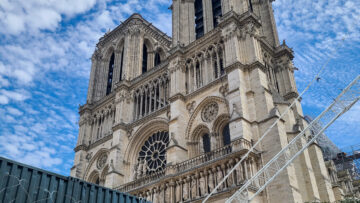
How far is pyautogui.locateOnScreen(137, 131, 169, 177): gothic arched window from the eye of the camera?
89.0 ft

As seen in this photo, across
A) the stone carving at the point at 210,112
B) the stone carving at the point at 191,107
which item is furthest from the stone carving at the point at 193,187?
the stone carving at the point at 191,107

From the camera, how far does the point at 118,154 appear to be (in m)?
28.9

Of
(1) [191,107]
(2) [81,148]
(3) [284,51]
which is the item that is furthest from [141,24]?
(3) [284,51]

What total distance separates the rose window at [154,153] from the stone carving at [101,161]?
4427 millimetres

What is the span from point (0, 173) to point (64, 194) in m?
2.54

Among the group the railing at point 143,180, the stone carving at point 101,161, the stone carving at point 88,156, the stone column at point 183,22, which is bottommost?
the railing at point 143,180

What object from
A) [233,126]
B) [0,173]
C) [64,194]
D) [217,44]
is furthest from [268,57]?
[0,173]

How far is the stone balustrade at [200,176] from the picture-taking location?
1953 cm

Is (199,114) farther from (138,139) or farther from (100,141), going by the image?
(100,141)

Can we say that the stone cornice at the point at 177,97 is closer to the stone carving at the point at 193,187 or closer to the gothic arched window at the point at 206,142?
the gothic arched window at the point at 206,142

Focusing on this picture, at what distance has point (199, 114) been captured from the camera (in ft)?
82.8

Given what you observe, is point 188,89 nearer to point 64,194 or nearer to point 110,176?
point 110,176

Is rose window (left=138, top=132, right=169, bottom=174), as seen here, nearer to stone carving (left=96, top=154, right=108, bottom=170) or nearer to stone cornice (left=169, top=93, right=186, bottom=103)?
stone cornice (left=169, top=93, right=186, bottom=103)

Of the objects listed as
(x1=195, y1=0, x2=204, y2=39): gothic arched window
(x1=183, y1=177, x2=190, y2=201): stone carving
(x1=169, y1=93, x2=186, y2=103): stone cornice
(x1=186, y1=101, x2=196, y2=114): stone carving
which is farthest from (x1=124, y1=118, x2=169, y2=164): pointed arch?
(x1=195, y1=0, x2=204, y2=39): gothic arched window
